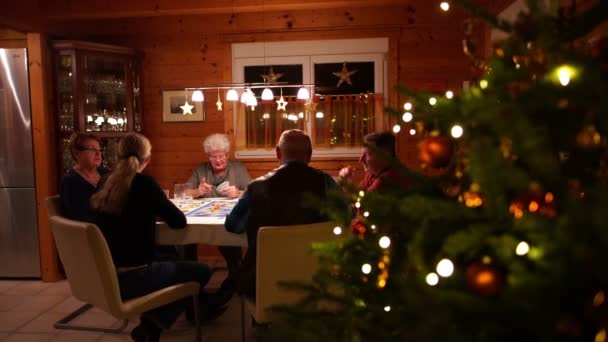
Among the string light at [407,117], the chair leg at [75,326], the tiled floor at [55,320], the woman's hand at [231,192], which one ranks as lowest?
the tiled floor at [55,320]

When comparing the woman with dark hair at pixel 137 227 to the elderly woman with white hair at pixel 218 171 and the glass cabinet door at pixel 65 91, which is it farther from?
the glass cabinet door at pixel 65 91

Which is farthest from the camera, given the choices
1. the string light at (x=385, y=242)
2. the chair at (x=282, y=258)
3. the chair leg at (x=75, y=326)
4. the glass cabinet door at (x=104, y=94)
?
the glass cabinet door at (x=104, y=94)

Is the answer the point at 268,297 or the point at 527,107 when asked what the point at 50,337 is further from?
the point at 527,107

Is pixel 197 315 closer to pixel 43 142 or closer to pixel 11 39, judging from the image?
pixel 43 142

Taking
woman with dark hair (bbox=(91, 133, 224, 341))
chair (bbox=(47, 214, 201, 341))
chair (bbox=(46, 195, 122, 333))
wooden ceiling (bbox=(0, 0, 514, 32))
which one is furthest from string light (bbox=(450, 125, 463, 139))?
wooden ceiling (bbox=(0, 0, 514, 32))

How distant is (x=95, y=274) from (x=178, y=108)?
2.72 meters

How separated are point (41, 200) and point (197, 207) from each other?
5.72 ft

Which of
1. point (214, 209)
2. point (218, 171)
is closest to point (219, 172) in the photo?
point (218, 171)

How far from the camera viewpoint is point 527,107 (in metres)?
0.69

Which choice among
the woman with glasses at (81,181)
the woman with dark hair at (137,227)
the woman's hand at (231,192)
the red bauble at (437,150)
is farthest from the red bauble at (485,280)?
the woman's hand at (231,192)

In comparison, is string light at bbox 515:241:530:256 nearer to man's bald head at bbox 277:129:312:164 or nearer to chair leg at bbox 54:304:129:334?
man's bald head at bbox 277:129:312:164

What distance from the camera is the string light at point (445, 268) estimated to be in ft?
2.53

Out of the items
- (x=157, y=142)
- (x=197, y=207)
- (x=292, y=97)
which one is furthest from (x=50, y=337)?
(x=292, y=97)

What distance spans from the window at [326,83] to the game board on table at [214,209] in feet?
4.60
